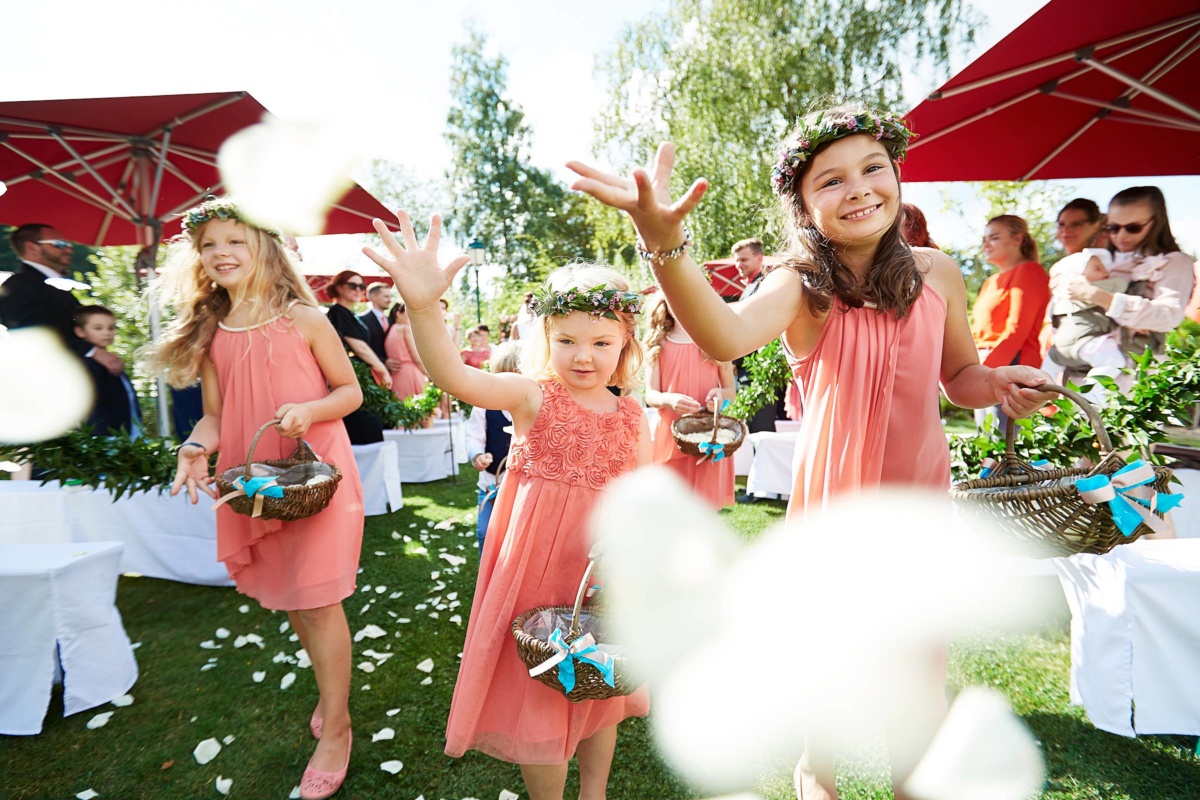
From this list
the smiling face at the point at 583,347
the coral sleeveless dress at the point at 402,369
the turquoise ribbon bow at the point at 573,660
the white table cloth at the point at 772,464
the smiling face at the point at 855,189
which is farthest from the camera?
the coral sleeveless dress at the point at 402,369

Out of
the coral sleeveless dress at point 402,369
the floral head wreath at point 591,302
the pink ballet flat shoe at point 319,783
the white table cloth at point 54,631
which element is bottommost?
the pink ballet flat shoe at point 319,783

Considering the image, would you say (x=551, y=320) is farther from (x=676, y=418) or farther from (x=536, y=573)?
(x=676, y=418)

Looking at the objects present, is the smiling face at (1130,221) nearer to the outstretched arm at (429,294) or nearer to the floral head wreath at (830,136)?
the floral head wreath at (830,136)

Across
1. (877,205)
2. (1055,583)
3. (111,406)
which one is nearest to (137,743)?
(111,406)

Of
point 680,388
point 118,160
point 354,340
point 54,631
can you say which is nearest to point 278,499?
point 54,631

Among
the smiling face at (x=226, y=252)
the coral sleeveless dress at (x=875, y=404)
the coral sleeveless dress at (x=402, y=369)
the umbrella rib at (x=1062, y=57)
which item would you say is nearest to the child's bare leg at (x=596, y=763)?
the coral sleeveless dress at (x=875, y=404)

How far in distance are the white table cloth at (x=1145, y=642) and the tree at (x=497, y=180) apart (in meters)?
28.8

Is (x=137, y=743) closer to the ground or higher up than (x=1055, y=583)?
closer to the ground

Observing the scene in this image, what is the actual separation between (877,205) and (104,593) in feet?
13.3

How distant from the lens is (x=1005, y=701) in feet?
9.95

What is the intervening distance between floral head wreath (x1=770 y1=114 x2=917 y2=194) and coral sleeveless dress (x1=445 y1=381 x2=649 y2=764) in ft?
3.16

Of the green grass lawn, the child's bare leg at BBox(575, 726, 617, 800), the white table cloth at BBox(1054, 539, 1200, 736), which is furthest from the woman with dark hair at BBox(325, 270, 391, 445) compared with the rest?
the white table cloth at BBox(1054, 539, 1200, 736)

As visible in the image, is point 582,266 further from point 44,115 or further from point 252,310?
point 44,115

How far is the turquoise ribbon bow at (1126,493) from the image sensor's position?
1573mm
